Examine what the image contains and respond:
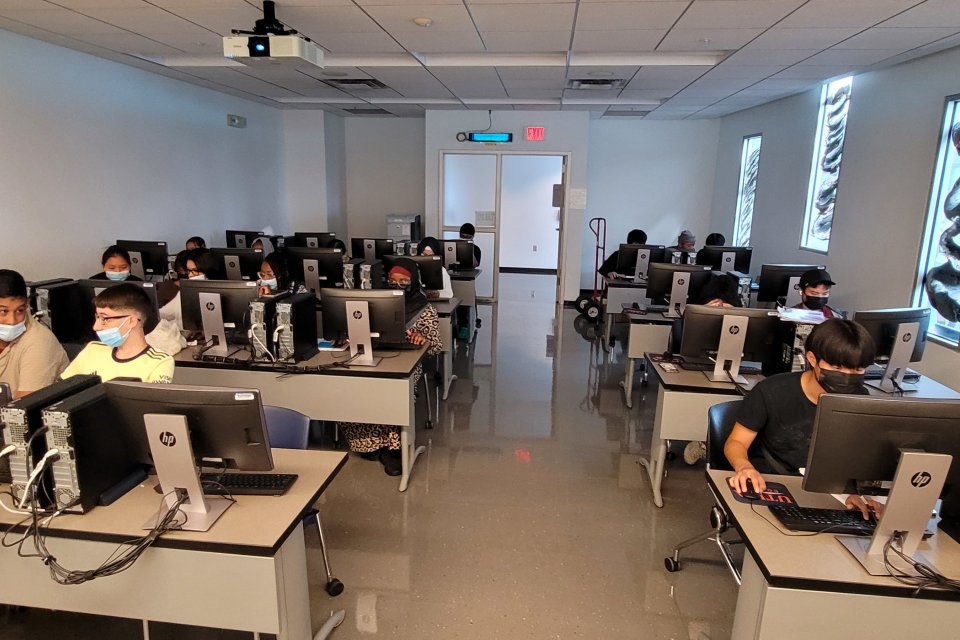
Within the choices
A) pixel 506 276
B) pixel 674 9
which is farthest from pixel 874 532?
pixel 506 276

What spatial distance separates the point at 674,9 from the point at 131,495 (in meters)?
3.92

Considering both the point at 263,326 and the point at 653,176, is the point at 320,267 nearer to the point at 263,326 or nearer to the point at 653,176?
the point at 263,326

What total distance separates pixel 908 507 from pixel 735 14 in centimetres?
329

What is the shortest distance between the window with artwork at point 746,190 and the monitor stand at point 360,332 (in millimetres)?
6591

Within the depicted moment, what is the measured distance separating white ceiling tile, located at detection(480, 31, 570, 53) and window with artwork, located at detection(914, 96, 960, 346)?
9.78 ft

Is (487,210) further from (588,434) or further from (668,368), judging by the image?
(668,368)

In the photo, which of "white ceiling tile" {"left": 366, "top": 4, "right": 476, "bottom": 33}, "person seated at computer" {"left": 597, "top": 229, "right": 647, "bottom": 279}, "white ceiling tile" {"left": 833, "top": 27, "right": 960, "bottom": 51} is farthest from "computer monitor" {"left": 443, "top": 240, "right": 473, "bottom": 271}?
"white ceiling tile" {"left": 833, "top": 27, "right": 960, "bottom": 51}

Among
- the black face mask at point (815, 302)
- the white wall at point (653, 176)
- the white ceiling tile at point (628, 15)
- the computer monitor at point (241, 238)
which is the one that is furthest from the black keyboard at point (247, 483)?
the white wall at point (653, 176)

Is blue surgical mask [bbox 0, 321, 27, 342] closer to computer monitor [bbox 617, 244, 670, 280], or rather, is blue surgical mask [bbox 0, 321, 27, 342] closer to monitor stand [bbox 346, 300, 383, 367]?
monitor stand [bbox 346, 300, 383, 367]

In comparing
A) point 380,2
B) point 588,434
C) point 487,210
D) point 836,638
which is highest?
point 380,2

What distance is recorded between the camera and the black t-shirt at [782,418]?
7.31 ft

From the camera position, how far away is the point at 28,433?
64.9 inches

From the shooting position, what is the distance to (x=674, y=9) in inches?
144

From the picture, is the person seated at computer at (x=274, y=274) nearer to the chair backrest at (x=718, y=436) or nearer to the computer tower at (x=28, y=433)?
the computer tower at (x=28, y=433)
